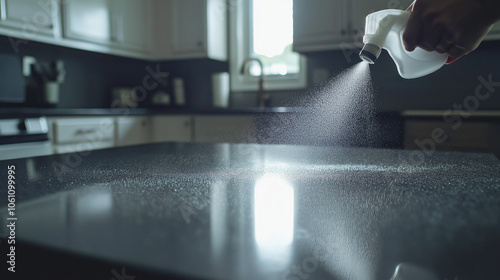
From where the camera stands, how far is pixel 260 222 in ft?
1.05

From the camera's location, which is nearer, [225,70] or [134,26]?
[134,26]

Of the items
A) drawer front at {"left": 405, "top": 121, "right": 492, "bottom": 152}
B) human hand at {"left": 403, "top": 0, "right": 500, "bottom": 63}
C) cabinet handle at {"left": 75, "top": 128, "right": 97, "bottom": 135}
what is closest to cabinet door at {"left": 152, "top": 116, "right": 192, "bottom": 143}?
cabinet handle at {"left": 75, "top": 128, "right": 97, "bottom": 135}

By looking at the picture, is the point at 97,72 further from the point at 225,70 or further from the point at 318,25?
the point at 318,25

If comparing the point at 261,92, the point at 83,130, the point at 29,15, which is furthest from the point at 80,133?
the point at 261,92

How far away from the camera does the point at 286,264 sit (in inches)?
9.2

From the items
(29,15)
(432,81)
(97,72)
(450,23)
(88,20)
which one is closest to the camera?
(450,23)

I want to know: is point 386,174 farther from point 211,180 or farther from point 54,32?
point 54,32

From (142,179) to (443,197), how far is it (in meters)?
0.37

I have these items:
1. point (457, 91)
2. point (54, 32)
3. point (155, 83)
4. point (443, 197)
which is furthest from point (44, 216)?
point (155, 83)

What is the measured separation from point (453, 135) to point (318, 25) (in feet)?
3.74

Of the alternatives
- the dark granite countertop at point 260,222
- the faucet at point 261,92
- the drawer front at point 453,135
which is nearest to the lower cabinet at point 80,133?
the faucet at point 261,92

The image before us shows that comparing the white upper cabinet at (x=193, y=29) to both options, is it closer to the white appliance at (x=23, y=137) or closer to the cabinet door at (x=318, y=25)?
the cabinet door at (x=318, y=25)

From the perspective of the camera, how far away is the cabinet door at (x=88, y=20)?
99.3 inches

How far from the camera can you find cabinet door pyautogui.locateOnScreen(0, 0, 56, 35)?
2158 millimetres
